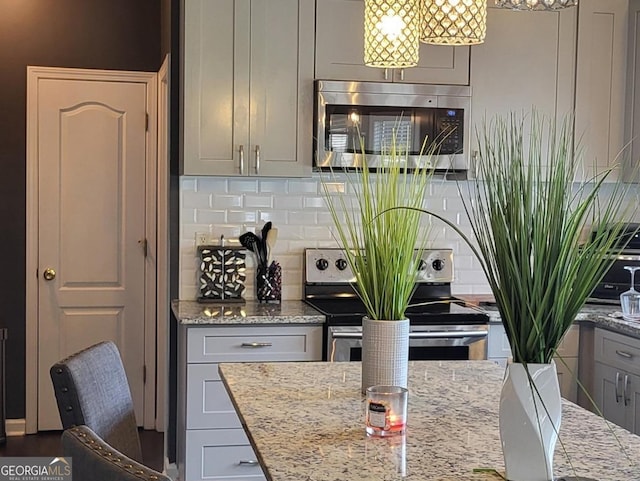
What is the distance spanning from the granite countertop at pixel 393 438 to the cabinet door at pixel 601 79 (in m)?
2.33

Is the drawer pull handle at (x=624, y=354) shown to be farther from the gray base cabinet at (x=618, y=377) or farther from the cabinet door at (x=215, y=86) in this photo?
the cabinet door at (x=215, y=86)

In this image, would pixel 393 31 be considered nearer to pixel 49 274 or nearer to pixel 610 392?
pixel 610 392

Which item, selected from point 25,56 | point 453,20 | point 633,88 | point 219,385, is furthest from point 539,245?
point 25,56

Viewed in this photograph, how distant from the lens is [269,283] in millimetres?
4176

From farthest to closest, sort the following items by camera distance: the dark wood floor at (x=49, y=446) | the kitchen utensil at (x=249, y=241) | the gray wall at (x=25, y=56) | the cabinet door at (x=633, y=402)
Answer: the gray wall at (x=25, y=56) → the dark wood floor at (x=49, y=446) → the kitchen utensil at (x=249, y=241) → the cabinet door at (x=633, y=402)

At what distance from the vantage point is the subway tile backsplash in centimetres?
419

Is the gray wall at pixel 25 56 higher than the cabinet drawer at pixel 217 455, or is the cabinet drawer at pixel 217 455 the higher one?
the gray wall at pixel 25 56

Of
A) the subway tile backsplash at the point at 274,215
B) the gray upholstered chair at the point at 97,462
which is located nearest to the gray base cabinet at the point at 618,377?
the subway tile backsplash at the point at 274,215

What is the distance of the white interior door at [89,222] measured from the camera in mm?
4734

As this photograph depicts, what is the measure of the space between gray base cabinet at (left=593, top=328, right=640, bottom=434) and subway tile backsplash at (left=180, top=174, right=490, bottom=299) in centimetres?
94

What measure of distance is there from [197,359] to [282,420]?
189cm

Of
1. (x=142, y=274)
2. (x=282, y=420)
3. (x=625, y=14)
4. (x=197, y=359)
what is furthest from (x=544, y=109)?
(x=282, y=420)

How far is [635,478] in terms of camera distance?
4.88ft

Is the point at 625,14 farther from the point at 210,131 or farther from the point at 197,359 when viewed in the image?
the point at 197,359
